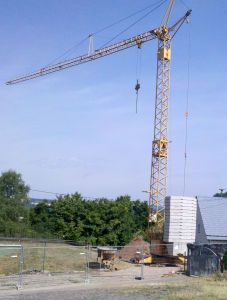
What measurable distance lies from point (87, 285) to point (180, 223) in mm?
12764

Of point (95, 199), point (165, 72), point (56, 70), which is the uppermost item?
point (56, 70)

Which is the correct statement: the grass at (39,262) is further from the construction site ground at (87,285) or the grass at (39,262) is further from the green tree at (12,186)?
the green tree at (12,186)

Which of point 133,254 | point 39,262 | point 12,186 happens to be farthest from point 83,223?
point 12,186

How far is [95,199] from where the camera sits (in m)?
49.2

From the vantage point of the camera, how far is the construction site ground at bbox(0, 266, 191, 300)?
1608 centimetres

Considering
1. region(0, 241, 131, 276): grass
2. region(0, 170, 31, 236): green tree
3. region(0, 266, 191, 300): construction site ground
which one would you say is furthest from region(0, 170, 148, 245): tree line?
region(0, 266, 191, 300): construction site ground

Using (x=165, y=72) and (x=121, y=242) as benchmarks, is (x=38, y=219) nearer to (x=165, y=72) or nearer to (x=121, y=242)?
(x=121, y=242)

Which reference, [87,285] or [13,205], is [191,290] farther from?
[13,205]

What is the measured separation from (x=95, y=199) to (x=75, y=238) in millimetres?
6028

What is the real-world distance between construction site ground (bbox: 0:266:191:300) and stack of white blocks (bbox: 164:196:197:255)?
15.4 ft

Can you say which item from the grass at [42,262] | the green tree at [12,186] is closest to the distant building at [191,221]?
the grass at [42,262]

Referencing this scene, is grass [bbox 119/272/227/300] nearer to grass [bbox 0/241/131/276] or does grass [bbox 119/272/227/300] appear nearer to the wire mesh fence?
the wire mesh fence

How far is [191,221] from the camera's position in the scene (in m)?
30.4

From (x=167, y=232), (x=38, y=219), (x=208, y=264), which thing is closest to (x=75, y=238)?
(x=38, y=219)
